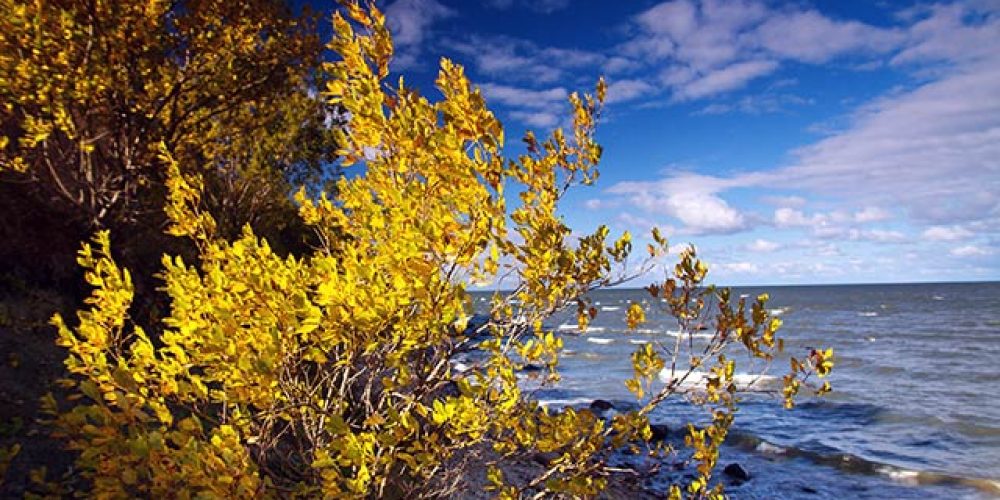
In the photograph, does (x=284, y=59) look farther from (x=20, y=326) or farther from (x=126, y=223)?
(x=20, y=326)

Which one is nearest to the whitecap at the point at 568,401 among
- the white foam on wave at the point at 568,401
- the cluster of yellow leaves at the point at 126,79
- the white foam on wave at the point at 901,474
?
the white foam on wave at the point at 568,401

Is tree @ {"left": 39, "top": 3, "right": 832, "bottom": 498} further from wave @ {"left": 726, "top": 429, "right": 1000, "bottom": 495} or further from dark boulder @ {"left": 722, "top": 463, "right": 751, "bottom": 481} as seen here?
wave @ {"left": 726, "top": 429, "right": 1000, "bottom": 495}

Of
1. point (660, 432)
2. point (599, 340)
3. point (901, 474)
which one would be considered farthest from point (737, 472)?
point (599, 340)

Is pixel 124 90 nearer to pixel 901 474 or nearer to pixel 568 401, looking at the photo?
pixel 901 474

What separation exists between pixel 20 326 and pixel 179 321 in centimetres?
812

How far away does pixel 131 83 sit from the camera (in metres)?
8.90

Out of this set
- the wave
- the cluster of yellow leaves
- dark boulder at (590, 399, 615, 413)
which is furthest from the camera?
dark boulder at (590, 399, 615, 413)

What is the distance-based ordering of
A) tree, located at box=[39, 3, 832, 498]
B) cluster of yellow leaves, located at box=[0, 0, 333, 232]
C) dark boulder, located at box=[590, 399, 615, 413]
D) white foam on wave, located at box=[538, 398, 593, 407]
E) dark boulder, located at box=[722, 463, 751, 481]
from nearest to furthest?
1. tree, located at box=[39, 3, 832, 498]
2. cluster of yellow leaves, located at box=[0, 0, 333, 232]
3. dark boulder, located at box=[722, 463, 751, 481]
4. dark boulder, located at box=[590, 399, 615, 413]
5. white foam on wave, located at box=[538, 398, 593, 407]

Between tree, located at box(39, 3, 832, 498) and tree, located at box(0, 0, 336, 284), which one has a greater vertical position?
tree, located at box(0, 0, 336, 284)

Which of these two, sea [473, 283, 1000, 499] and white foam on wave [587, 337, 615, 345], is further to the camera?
white foam on wave [587, 337, 615, 345]

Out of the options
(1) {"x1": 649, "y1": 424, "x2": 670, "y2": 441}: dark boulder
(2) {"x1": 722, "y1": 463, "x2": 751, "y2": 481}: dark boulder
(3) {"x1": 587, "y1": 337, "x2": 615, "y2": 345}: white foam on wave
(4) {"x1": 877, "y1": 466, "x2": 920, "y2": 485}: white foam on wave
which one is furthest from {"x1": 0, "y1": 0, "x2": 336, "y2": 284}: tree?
(3) {"x1": 587, "y1": 337, "x2": 615, "y2": 345}: white foam on wave

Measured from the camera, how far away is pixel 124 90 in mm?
8508

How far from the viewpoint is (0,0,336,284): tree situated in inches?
291

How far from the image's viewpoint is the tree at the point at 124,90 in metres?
7.39
